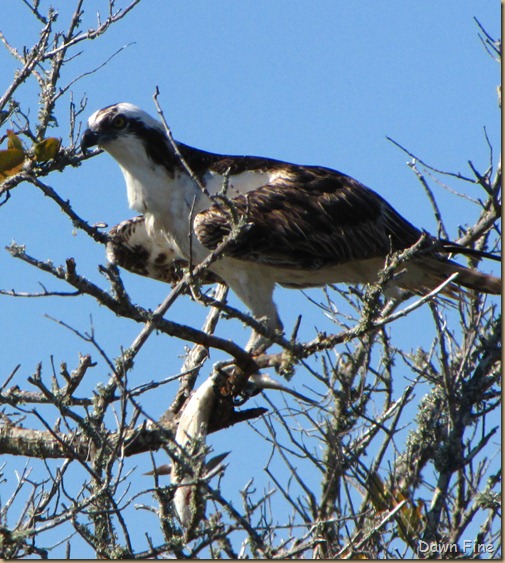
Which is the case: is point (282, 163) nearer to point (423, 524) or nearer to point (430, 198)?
point (430, 198)

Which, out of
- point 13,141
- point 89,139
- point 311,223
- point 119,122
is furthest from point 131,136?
point 13,141

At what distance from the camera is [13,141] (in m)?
5.19

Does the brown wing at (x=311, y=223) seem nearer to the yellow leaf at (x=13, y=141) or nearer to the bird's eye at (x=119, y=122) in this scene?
the bird's eye at (x=119, y=122)

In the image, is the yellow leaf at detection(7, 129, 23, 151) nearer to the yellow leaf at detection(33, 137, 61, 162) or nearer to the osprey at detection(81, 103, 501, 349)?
the yellow leaf at detection(33, 137, 61, 162)

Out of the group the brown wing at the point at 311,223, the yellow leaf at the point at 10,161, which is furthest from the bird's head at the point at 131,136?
the yellow leaf at the point at 10,161

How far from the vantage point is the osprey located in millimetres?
6305

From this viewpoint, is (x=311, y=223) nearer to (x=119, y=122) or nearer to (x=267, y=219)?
(x=267, y=219)

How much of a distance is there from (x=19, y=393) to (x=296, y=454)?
1644 mm

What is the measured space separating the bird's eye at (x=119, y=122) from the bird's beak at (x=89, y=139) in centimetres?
19

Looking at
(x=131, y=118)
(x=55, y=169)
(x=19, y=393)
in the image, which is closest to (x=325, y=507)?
(x=19, y=393)

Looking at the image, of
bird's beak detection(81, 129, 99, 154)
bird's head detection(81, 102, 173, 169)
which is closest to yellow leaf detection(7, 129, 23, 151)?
bird's beak detection(81, 129, 99, 154)

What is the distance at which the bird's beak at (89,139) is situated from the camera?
6.22m

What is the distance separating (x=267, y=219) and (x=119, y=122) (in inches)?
48.0

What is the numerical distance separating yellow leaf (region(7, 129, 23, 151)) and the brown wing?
1.34 m
